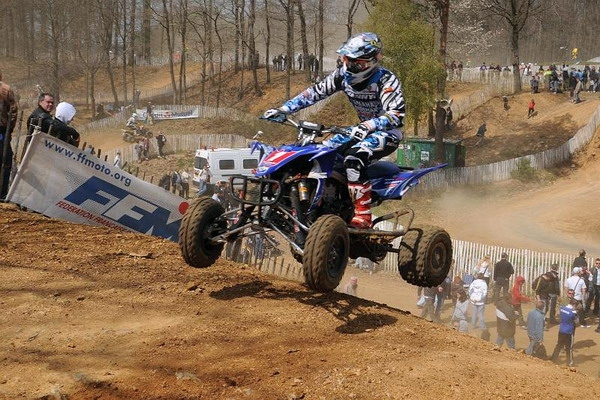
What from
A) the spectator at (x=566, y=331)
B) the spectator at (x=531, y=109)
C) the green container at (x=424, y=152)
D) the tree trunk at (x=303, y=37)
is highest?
the tree trunk at (x=303, y=37)

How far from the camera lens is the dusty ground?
16.1ft

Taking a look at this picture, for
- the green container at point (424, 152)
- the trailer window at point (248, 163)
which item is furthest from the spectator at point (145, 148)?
the green container at point (424, 152)

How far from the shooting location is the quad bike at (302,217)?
624 centimetres

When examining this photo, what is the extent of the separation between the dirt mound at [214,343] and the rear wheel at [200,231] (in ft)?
1.45

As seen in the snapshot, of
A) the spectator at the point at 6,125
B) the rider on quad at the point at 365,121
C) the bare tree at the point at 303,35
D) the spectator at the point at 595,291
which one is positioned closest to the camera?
the rider on quad at the point at 365,121

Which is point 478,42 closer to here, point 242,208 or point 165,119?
point 165,119

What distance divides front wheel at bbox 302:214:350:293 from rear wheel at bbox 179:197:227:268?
3.51ft

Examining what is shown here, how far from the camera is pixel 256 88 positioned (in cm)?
5428

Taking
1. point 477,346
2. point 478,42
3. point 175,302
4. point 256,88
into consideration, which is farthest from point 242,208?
point 256,88

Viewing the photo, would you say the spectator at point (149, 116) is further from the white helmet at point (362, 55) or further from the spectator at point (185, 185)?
the white helmet at point (362, 55)

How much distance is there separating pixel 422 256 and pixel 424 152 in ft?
83.7

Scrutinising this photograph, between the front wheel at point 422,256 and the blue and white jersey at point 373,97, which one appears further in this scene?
the front wheel at point 422,256

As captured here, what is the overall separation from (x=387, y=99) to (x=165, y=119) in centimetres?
3911

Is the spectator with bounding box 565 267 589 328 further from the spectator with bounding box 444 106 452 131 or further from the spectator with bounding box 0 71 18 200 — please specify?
the spectator with bounding box 444 106 452 131
